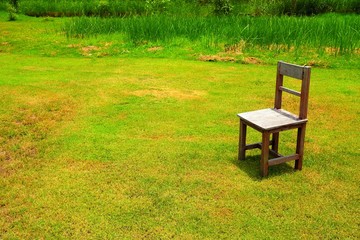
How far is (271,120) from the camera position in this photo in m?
3.43

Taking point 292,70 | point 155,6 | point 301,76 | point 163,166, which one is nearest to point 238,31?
point 155,6

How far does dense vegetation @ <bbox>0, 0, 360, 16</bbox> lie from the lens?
48.2 ft

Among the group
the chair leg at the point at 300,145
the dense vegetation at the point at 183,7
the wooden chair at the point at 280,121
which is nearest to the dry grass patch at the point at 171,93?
the wooden chair at the point at 280,121

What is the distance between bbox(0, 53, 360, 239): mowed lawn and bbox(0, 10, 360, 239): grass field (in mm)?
13

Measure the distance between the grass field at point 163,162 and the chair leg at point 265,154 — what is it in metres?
0.09

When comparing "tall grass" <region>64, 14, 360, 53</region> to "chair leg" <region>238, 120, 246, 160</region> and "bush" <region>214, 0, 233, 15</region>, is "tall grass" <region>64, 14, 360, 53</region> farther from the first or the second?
"chair leg" <region>238, 120, 246, 160</region>

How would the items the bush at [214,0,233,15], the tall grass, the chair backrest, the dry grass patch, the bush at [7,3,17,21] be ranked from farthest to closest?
the bush at [7,3,17,21], the bush at [214,0,233,15], the tall grass, the dry grass patch, the chair backrest

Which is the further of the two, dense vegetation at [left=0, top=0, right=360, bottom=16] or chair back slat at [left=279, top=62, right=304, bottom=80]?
dense vegetation at [left=0, top=0, right=360, bottom=16]

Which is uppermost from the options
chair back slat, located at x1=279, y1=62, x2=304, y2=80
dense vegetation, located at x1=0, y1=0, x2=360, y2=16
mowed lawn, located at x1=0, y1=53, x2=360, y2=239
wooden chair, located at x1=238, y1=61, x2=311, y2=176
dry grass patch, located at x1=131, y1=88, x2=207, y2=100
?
dense vegetation, located at x1=0, y1=0, x2=360, y2=16

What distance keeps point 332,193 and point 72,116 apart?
337cm

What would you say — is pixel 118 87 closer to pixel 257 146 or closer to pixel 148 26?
pixel 257 146

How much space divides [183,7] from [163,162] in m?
12.3

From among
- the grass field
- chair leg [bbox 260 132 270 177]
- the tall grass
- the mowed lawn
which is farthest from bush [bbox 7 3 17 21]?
chair leg [bbox 260 132 270 177]

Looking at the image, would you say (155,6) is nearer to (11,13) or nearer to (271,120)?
(11,13)
